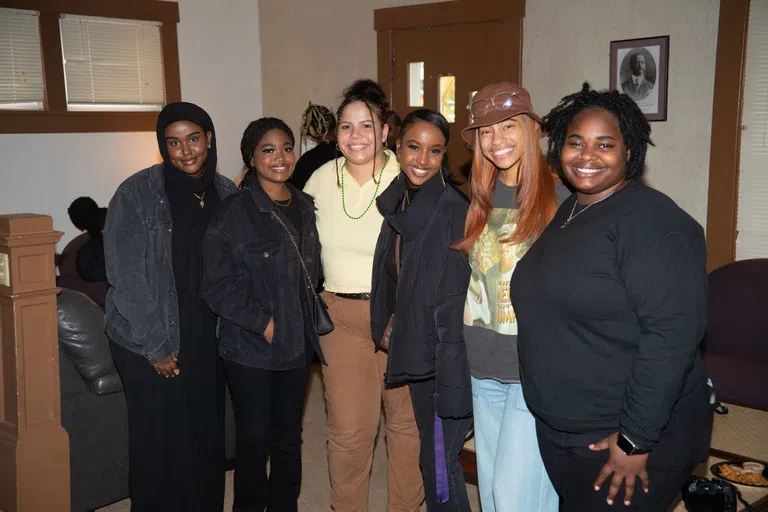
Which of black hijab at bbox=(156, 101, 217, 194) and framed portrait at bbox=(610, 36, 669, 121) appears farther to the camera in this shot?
framed portrait at bbox=(610, 36, 669, 121)

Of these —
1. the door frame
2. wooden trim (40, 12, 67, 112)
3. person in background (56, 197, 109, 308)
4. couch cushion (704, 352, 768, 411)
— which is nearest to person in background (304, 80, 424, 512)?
couch cushion (704, 352, 768, 411)

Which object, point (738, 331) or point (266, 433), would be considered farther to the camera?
point (738, 331)

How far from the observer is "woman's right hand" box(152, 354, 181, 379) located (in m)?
2.55

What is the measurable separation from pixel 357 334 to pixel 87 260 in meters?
2.93

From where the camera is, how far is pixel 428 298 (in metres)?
2.26

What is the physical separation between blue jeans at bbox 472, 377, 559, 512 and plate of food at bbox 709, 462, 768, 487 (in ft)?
2.97

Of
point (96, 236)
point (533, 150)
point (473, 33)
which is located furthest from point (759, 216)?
point (96, 236)

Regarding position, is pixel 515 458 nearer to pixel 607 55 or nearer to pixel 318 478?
pixel 318 478

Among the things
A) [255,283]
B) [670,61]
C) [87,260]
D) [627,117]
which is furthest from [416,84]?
[627,117]

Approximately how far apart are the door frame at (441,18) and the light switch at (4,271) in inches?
141

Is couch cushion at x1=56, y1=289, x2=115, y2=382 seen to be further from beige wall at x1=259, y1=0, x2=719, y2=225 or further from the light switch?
beige wall at x1=259, y1=0, x2=719, y2=225

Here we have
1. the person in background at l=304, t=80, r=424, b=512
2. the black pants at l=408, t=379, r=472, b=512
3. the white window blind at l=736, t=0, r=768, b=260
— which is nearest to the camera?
the black pants at l=408, t=379, r=472, b=512

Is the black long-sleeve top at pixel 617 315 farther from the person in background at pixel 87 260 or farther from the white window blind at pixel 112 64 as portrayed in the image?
the white window blind at pixel 112 64

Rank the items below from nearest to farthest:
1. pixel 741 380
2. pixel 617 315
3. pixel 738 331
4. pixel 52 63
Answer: pixel 617 315, pixel 741 380, pixel 738 331, pixel 52 63
